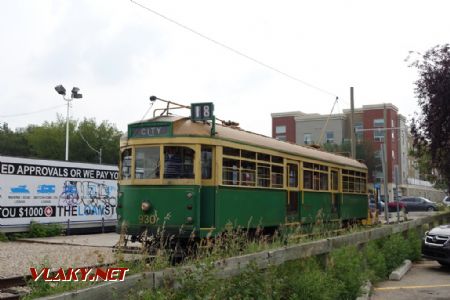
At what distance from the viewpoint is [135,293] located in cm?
459

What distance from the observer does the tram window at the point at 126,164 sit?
38.6 feet

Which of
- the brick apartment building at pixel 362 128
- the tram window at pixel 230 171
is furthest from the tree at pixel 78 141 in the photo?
the tram window at pixel 230 171

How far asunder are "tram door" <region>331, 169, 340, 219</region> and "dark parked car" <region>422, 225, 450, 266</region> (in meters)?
5.02

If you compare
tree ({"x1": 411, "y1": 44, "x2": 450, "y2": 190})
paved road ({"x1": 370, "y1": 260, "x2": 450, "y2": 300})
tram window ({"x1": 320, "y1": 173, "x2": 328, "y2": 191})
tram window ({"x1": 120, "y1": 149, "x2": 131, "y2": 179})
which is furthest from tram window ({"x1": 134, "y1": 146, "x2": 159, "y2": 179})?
tree ({"x1": 411, "y1": 44, "x2": 450, "y2": 190})

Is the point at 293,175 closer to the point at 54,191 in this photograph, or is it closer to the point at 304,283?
the point at 304,283

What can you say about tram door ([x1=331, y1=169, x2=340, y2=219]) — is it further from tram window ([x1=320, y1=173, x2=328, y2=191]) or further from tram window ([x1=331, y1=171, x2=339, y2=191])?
tram window ([x1=320, y1=173, x2=328, y2=191])

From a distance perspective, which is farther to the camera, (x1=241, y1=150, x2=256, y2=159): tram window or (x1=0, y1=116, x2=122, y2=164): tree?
(x1=0, y1=116, x2=122, y2=164): tree

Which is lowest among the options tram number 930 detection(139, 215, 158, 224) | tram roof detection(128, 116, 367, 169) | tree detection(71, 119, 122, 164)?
tram number 930 detection(139, 215, 158, 224)

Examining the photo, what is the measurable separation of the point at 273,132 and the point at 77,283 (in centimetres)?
7434

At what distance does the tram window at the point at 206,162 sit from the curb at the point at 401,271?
4.16 meters

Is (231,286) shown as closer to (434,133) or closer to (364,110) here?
(434,133)

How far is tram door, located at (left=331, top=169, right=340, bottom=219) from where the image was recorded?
1759 centimetres

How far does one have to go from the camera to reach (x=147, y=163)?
11.5 metres

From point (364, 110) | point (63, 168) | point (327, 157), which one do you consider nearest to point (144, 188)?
point (327, 157)
